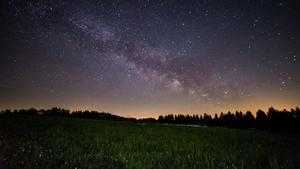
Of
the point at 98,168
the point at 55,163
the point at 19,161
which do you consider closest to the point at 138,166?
the point at 98,168

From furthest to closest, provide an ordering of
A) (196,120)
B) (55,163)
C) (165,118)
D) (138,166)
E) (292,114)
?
(165,118) → (196,120) → (292,114) → (138,166) → (55,163)

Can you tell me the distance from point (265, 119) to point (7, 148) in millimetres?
119803

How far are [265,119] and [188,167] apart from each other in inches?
4616

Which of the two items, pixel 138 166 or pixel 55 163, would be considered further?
pixel 138 166

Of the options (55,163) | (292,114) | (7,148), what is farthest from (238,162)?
(292,114)

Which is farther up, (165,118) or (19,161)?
(165,118)

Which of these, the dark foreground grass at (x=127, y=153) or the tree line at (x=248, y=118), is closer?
the dark foreground grass at (x=127, y=153)

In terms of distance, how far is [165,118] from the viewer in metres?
156

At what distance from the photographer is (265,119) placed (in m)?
110

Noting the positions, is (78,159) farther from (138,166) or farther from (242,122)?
(242,122)

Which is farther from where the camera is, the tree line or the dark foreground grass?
the tree line

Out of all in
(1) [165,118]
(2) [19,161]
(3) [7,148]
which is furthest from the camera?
(1) [165,118]

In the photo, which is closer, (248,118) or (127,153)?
(127,153)

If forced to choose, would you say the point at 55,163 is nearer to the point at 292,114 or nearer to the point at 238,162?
the point at 238,162
